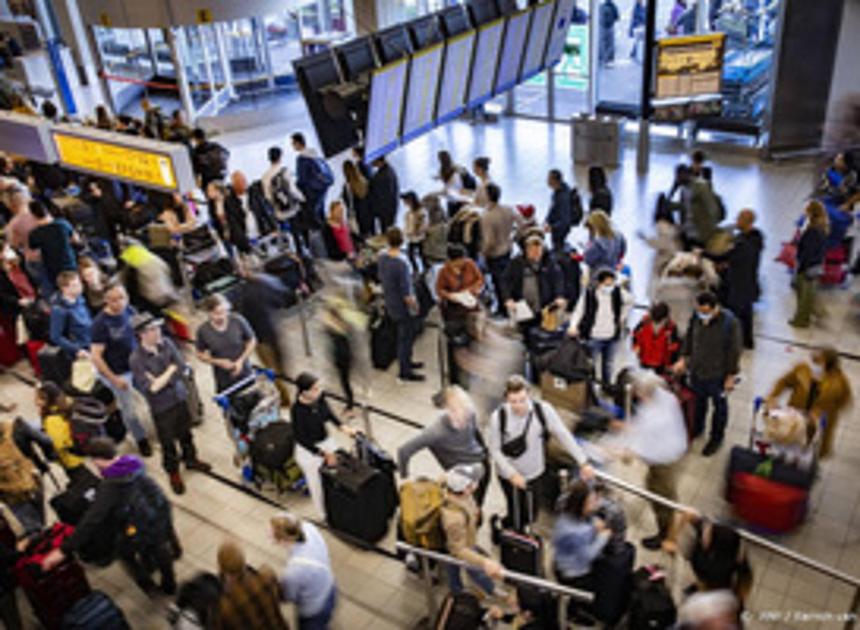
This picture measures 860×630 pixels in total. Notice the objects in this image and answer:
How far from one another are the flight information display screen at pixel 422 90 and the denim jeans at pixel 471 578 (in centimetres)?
556

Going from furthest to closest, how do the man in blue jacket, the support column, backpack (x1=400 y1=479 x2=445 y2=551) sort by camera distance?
the support column, the man in blue jacket, backpack (x1=400 y1=479 x2=445 y2=551)

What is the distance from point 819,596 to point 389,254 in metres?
4.71

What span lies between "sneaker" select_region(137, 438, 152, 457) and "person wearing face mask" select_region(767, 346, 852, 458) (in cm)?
570

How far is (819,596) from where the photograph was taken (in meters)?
5.61

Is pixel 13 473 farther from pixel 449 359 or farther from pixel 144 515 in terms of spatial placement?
pixel 449 359

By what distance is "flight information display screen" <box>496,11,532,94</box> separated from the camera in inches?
424

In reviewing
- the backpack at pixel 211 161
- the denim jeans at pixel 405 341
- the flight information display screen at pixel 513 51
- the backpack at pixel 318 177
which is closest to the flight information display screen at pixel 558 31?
the flight information display screen at pixel 513 51

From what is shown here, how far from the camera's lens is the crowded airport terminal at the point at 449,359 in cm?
532

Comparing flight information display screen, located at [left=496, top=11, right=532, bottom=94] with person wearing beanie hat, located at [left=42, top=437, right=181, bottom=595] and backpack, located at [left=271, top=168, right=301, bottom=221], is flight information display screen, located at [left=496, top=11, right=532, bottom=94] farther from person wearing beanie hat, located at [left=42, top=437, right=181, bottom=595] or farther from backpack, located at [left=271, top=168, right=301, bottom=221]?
person wearing beanie hat, located at [left=42, top=437, right=181, bottom=595]

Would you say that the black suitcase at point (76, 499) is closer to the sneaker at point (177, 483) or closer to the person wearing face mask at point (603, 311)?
the sneaker at point (177, 483)

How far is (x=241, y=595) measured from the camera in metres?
4.49

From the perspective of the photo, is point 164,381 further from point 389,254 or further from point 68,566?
point 389,254

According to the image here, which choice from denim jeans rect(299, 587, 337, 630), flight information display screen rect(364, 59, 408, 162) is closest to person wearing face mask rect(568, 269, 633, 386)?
flight information display screen rect(364, 59, 408, 162)

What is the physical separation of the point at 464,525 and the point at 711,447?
3058mm
